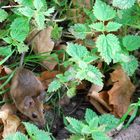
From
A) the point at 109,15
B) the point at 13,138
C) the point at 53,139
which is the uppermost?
the point at 109,15

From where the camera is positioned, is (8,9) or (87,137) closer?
(87,137)

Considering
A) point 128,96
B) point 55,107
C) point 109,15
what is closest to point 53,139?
point 55,107

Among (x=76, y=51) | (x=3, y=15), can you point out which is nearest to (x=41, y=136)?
(x=76, y=51)

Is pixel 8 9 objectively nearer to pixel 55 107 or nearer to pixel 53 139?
pixel 55 107

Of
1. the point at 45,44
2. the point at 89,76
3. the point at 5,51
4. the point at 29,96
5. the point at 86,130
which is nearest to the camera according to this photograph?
the point at 86,130

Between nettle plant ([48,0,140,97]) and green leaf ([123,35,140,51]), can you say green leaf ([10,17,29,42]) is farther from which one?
green leaf ([123,35,140,51])

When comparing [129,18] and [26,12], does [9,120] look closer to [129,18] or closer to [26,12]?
[26,12]

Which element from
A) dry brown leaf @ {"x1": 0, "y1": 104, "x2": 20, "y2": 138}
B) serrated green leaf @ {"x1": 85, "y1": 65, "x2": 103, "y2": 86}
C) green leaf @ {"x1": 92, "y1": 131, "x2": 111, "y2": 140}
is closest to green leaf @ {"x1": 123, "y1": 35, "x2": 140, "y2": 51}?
serrated green leaf @ {"x1": 85, "y1": 65, "x2": 103, "y2": 86}
